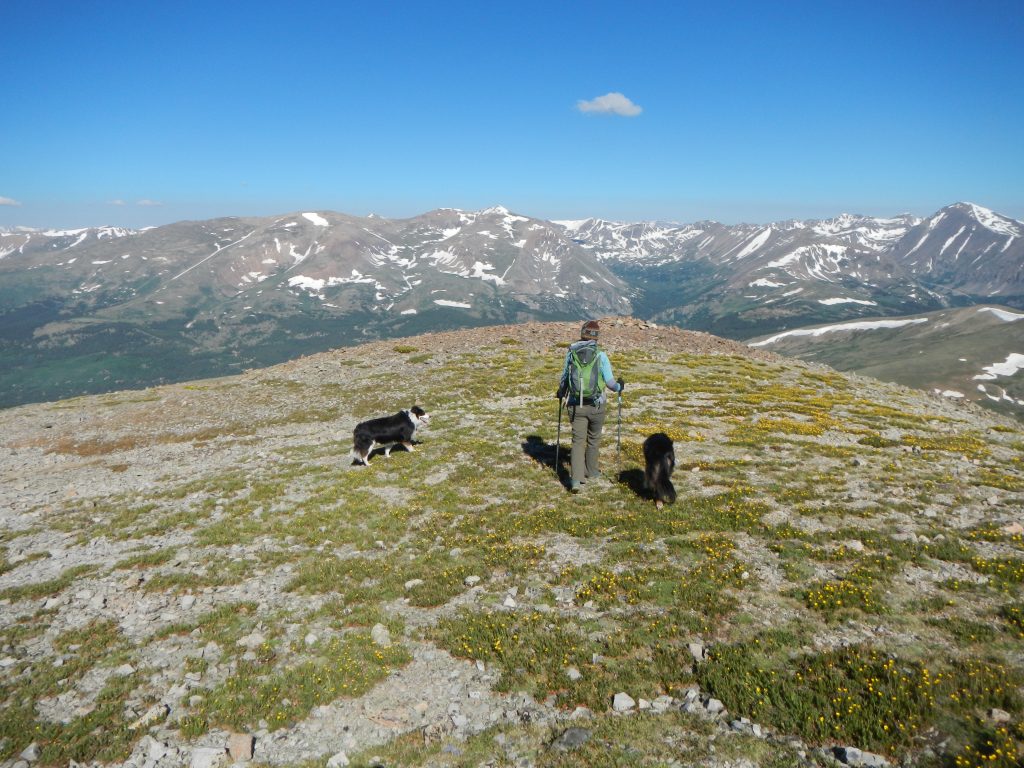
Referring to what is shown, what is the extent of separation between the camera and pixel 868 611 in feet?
32.2

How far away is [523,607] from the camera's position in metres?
11.3

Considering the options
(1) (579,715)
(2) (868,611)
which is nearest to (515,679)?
(1) (579,715)

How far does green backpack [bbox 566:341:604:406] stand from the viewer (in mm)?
16484

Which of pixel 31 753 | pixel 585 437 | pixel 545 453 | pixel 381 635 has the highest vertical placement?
pixel 585 437

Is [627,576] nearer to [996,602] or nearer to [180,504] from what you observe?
[996,602]

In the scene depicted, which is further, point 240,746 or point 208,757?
point 240,746

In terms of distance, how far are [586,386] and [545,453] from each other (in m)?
6.29

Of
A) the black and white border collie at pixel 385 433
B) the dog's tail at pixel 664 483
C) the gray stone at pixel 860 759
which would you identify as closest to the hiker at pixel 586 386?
the dog's tail at pixel 664 483

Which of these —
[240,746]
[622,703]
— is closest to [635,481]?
[622,703]

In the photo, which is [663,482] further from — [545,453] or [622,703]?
[622,703]

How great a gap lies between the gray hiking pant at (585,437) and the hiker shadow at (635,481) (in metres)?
1.10

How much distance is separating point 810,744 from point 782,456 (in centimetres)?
1469

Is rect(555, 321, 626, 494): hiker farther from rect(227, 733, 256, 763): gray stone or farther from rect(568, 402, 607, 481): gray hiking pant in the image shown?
rect(227, 733, 256, 763): gray stone

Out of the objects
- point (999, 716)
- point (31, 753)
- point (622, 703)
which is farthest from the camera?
point (622, 703)
